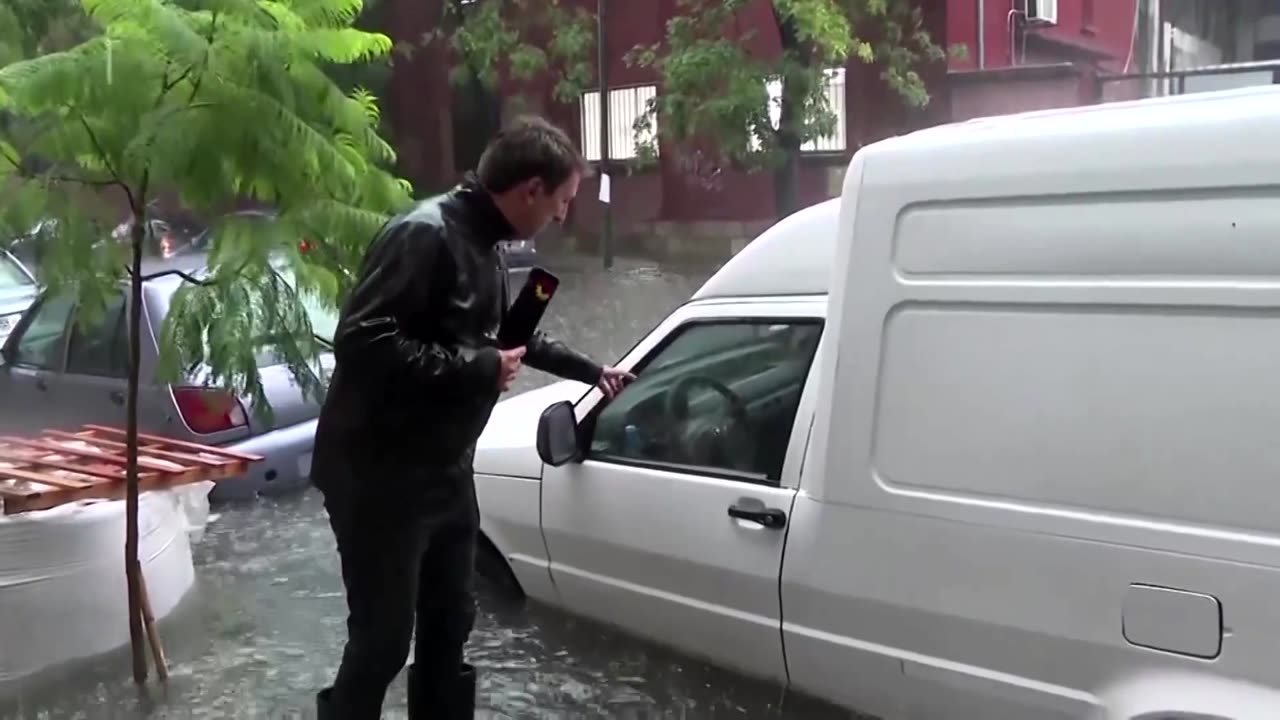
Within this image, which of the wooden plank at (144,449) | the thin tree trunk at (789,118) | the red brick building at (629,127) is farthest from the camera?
the red brick building at (629,127)

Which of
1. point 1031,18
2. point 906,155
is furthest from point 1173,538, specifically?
point 1031,18

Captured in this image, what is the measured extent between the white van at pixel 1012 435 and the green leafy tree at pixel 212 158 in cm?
146

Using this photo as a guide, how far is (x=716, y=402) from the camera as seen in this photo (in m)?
4.27

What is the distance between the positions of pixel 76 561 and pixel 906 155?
3.44 m

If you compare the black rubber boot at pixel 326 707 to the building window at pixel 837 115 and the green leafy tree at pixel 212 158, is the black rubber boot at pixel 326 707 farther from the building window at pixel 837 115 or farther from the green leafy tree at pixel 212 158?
the building window at pixel 837 115

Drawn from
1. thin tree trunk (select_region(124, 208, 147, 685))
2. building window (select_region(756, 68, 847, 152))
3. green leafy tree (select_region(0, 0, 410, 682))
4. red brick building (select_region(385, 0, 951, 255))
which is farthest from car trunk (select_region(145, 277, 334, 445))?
building window (select_region(756, 68, 847, 152))

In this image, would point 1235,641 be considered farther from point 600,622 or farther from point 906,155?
point 600,622

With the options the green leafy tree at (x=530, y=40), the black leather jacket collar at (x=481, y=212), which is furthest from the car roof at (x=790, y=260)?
the green leafy tree at (x=530, y=40)

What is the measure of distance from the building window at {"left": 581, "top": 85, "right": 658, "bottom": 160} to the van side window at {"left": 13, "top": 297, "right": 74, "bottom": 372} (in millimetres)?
12066

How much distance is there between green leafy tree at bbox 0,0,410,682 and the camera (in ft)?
14.1

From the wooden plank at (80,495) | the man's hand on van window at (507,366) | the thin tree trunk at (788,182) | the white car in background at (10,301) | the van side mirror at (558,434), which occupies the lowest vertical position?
the wooden plank at (80,495)

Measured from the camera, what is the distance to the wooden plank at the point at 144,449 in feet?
17.4

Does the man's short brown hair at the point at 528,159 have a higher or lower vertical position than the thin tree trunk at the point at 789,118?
lower

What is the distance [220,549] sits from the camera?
686 cm
